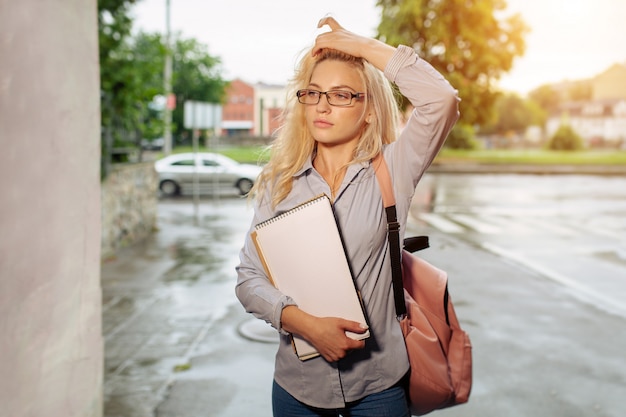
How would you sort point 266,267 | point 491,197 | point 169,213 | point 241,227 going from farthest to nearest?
1. point 491,197
2. point 169,213
3. point 241,227
4. point 266,267

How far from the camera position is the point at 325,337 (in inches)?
74.2

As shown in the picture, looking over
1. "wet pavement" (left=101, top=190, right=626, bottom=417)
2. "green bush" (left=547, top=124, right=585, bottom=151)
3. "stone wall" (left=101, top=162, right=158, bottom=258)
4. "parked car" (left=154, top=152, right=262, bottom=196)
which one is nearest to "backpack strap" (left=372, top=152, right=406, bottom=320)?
"wet pavement" (left=101, top=190, right=626, bottom=417)

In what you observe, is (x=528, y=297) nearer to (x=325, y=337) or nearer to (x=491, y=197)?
(x=325, y=337)

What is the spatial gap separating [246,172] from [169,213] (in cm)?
587

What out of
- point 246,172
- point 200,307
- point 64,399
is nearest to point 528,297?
point 200,307

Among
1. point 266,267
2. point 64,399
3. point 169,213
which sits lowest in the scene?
point 169,213

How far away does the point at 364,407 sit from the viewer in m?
2.10

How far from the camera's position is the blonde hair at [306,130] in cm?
211

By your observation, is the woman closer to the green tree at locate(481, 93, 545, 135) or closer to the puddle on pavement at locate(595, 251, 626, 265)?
the puddle on pavement at locate(595, 251, 626, 265)

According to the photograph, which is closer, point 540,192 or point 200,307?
point 200,307

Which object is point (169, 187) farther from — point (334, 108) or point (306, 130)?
point (334, 108)

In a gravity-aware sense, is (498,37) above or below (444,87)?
above

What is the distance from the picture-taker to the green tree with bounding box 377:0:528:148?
4022 cm

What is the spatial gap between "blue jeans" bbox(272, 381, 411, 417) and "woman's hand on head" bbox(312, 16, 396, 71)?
0.97m
